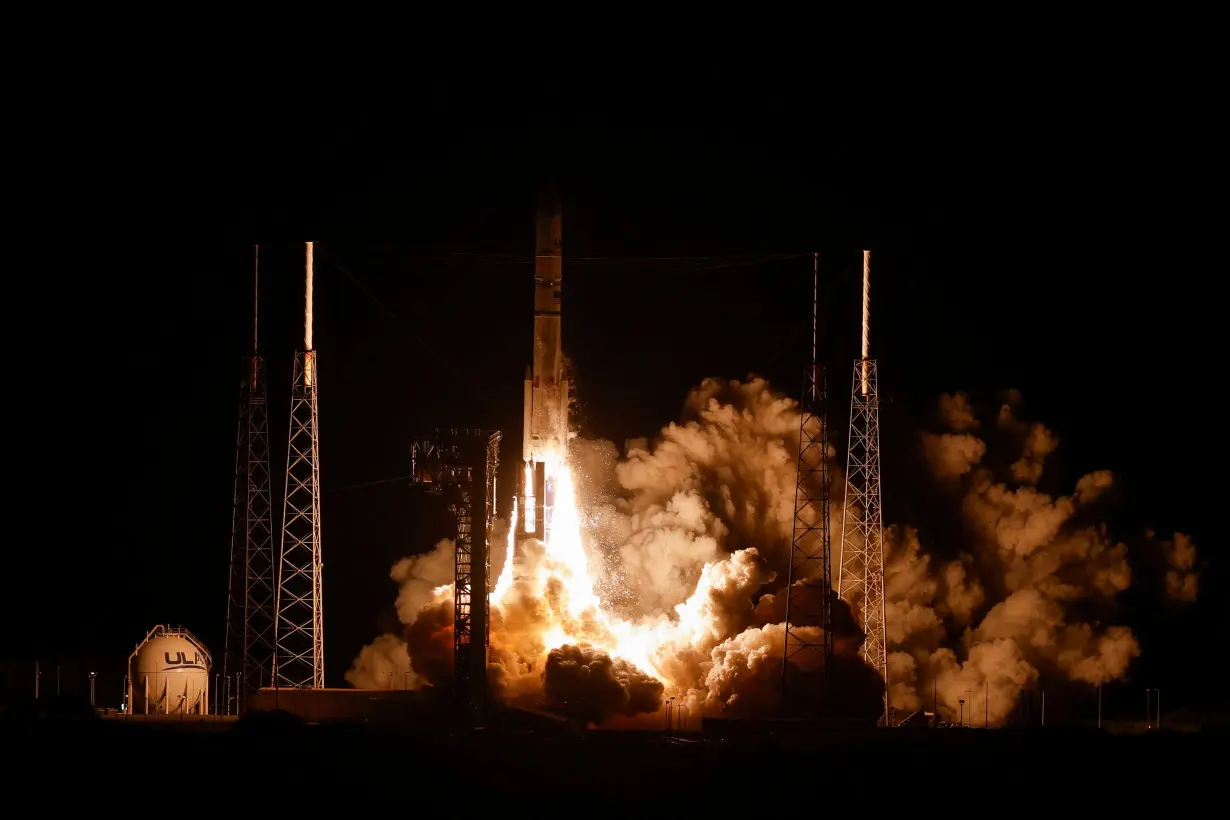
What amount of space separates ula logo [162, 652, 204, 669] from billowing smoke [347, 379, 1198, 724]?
5.62 meters

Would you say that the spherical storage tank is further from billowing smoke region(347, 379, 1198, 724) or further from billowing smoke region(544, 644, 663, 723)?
A: billowing smoke region(544, 644, 663, 723)

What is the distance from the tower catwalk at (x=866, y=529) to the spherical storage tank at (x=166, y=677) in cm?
1649

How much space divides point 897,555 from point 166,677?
64.6 ft

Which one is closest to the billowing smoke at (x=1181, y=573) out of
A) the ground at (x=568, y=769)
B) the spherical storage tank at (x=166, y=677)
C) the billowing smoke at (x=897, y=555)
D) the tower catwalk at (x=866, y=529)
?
the billowing smoke at (x=897, y=555)

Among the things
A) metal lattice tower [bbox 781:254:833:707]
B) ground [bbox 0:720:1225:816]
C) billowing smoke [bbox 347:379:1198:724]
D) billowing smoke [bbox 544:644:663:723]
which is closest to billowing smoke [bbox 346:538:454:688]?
billowing smoke [bbox 347:379:1198:724]

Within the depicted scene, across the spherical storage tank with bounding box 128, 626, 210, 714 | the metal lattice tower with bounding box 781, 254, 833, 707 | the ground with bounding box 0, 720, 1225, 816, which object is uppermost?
the metal lattice tower with bounding box 781, 254, 833, 707

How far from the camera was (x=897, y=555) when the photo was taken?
53688mm

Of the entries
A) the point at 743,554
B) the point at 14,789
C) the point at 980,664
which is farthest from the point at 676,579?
the point at 14,789

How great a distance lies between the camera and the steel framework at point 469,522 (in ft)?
142

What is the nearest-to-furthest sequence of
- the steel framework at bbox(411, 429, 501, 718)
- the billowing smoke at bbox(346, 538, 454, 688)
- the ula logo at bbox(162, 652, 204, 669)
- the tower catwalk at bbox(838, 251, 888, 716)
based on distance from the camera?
the steel framework at bbox(411, 429, 501, 718) → the tower catwalk at bbox(838, 251, 888, 716) → the ula logo at bbox(162, 652, 204, 669) → the billowing smoke at bbox(346, 538, 454, 688)

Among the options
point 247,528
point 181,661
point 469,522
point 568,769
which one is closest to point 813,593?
point 469,522

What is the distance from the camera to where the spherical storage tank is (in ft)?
161

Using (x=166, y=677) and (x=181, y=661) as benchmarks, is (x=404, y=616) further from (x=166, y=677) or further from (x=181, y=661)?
(x=166, y=677)

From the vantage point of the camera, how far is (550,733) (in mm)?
41750
